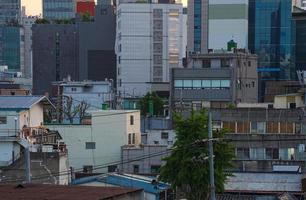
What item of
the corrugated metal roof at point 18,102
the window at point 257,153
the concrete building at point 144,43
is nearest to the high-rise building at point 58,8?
the concrete building at point 144,43

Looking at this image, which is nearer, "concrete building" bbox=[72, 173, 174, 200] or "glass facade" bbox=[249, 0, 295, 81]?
"concrete building" bbox=[72, 173, 174, 200]

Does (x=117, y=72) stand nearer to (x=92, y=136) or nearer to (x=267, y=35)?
(x=267, y=35)

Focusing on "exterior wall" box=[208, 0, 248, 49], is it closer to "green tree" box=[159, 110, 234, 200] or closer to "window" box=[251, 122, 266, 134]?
"window" box=[251, 122, 266, 134]

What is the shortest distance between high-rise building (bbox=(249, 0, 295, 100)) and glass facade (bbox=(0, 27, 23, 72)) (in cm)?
6192

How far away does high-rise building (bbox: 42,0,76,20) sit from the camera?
144500 mm

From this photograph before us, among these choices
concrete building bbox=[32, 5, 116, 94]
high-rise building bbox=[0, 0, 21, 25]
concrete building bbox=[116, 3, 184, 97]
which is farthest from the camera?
high-rise building bbox=[0, 0, 21, 25]

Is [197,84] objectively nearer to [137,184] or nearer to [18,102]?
[18,102]

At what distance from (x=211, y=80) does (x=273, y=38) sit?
3441cm

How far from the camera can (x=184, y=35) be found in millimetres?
107812

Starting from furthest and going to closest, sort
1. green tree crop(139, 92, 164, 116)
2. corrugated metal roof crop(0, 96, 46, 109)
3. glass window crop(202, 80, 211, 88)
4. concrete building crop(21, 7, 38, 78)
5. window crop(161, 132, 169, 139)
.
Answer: concrete building crop(21, 7, 38, 78) → green tree crop(139, 92, 164, 116) → glass window crop(202, 80, 211, 88) → window crop(161, 132, 169, 139) → corrugated metal roof crop(0, 96, 46, 109)

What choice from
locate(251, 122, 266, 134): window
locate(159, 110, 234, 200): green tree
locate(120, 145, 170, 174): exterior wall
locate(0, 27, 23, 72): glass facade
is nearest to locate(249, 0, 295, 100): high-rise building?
locate(251, 122, 266, 134): window

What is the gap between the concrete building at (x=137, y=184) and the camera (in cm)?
2712

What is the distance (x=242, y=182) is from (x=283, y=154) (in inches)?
317

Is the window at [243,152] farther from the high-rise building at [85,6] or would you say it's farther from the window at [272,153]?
the high-rise building at [85,6]
